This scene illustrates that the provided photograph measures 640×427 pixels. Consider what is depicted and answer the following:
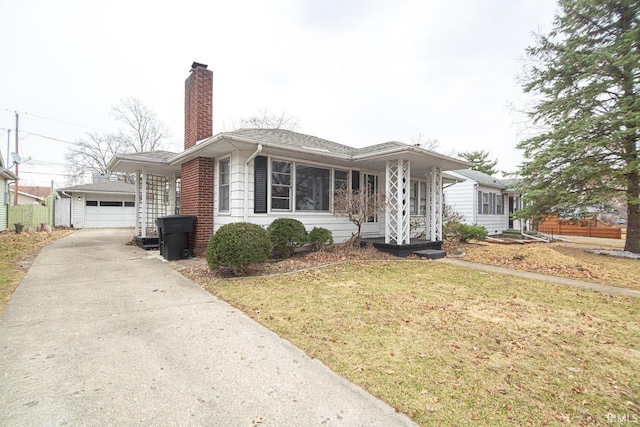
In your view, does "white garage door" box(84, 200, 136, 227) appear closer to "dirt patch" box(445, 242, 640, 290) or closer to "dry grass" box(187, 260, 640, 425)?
"dry grass" box(187, 260, 640, 425)

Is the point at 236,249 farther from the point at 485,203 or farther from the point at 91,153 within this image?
the point at 91,153

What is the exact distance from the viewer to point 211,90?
895 centimetres

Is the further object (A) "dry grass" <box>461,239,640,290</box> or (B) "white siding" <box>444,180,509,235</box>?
(B) "white siding" <box>444,180,509,235</box>

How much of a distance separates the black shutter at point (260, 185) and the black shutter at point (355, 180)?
126 inches

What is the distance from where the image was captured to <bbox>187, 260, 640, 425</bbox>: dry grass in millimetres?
2195

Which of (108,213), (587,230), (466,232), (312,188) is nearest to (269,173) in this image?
(312,188)

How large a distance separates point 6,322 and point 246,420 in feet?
11.9

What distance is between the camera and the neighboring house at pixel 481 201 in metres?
16.7

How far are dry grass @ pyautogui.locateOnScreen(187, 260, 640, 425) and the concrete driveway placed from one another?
281 millimetres

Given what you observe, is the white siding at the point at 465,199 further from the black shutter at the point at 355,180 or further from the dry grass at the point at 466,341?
the dry grass at the point at 466,341

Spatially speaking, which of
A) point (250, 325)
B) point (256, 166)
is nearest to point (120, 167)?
point (256, 166)

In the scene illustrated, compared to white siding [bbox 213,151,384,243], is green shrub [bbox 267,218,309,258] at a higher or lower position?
lower

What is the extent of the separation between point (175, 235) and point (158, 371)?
19.8 ft

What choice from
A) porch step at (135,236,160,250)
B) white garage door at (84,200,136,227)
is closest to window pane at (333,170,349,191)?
porch step at (135,236,160,250)
